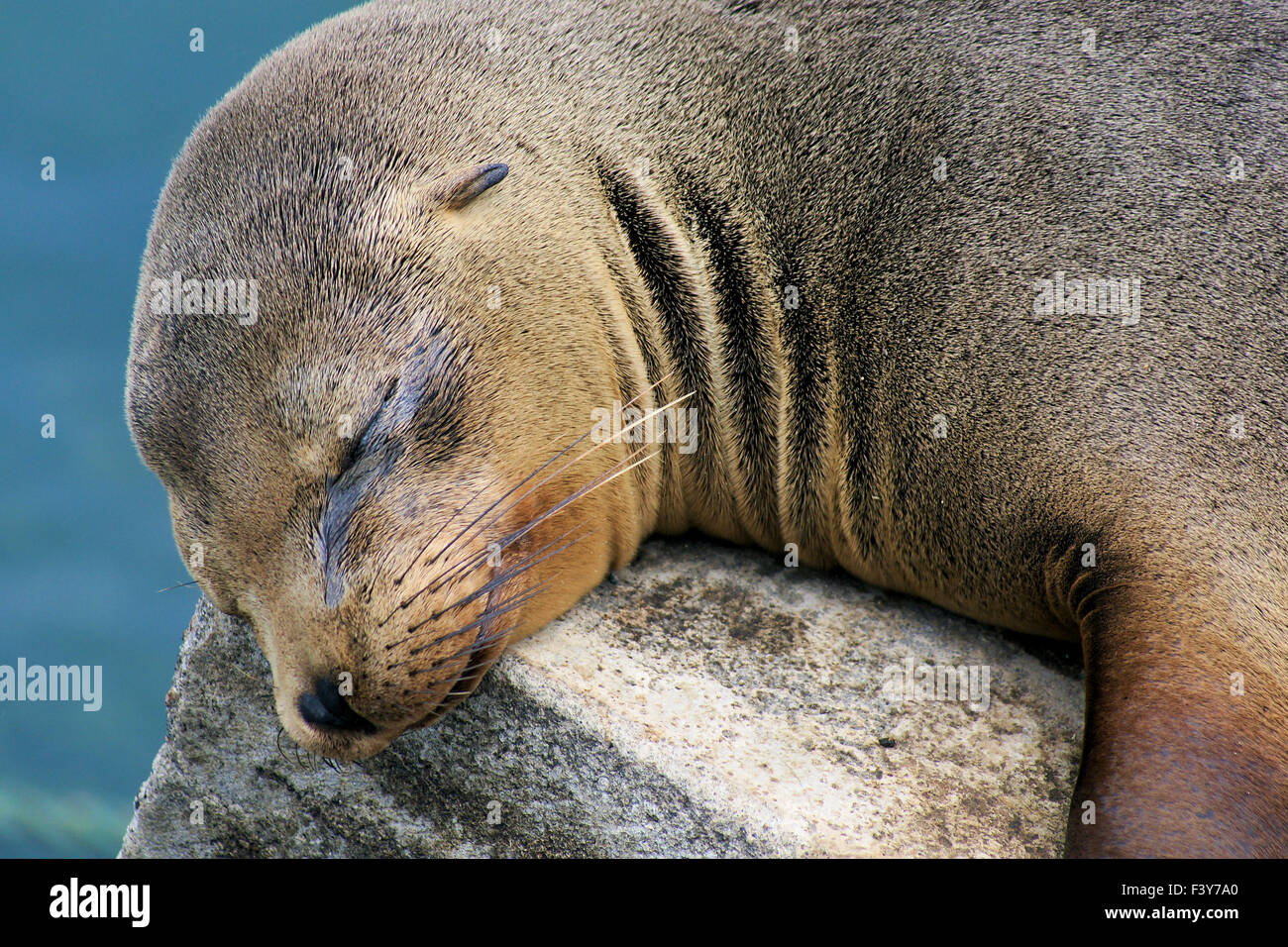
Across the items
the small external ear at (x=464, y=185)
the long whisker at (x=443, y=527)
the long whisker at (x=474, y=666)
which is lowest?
the long whisker at (x=474, y=666)

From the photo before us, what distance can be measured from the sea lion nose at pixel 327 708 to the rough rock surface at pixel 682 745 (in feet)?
1.72

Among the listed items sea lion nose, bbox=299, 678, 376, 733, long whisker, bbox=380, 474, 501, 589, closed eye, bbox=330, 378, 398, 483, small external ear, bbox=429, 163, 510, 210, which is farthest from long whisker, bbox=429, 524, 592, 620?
small external ear, bbox=429, 163, 510, 210

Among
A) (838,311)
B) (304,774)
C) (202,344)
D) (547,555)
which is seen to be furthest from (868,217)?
(304,774)

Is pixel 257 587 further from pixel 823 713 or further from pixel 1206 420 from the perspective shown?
pixel 1206 420

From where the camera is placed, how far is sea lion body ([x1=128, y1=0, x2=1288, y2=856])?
327 centimetres

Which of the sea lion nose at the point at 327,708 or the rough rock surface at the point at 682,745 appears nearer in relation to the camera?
the sea lion nose at the point at 327,708

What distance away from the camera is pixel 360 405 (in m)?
3.32

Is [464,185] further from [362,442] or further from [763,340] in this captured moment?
[763,340]

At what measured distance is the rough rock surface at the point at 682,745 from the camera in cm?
336

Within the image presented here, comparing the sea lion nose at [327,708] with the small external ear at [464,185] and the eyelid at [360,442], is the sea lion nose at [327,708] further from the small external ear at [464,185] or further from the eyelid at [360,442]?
the small external ear at [464,185]

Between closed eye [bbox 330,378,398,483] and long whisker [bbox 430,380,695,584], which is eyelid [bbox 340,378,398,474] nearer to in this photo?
closed eye [bbox 330,378,398,483]

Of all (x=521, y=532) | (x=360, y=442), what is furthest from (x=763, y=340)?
(x=360, y=442)

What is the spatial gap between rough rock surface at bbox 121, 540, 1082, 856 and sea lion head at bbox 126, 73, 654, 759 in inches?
13.2

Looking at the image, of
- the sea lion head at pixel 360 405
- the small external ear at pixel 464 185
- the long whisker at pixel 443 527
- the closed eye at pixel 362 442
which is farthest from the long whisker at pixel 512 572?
the small external ear at pixel 464 185
